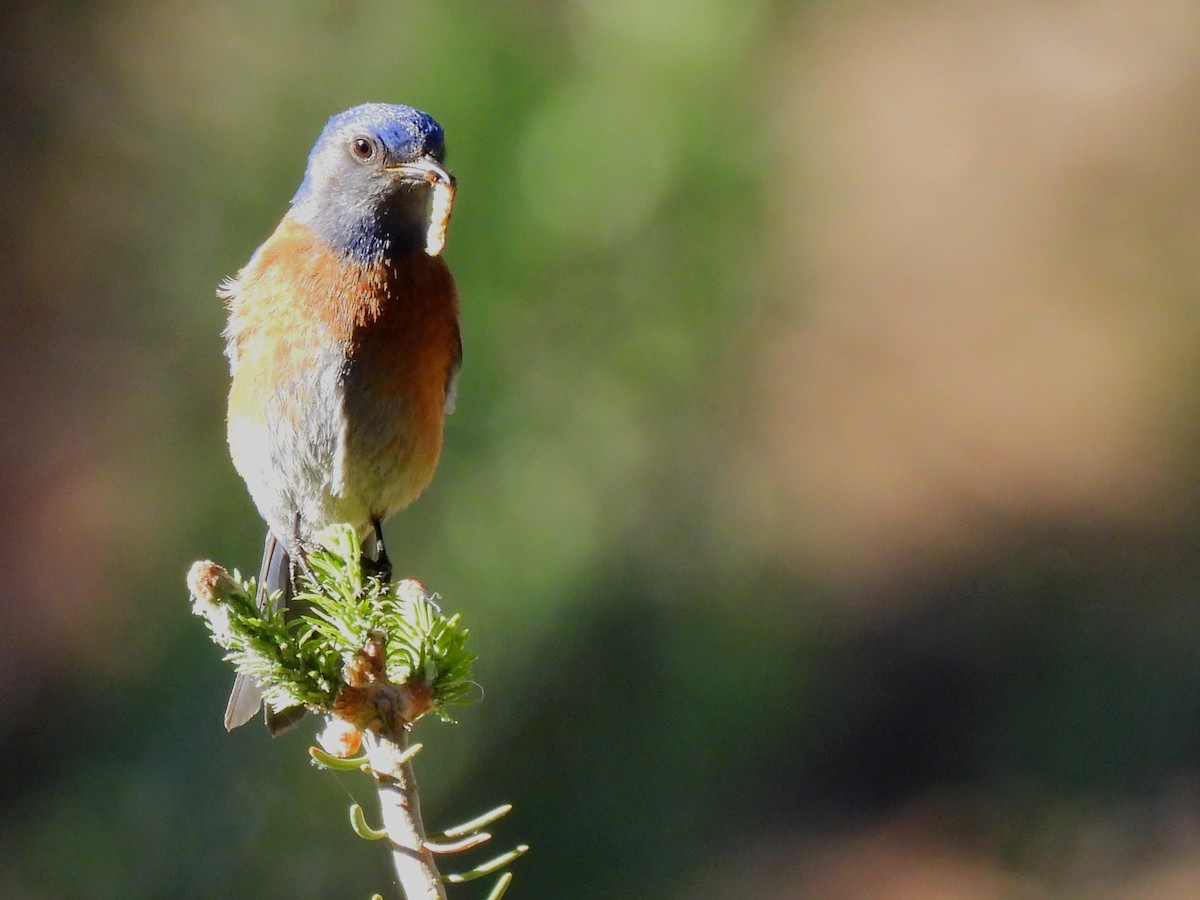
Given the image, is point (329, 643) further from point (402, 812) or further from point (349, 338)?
point (349, 338)

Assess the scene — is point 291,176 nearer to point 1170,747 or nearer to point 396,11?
point 396,11

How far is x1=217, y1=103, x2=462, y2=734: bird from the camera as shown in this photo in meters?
2.99

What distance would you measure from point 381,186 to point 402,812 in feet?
6.07

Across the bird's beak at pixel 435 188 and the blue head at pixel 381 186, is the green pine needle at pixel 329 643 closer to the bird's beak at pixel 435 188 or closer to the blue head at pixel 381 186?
the bird's beak at pixel 435 188

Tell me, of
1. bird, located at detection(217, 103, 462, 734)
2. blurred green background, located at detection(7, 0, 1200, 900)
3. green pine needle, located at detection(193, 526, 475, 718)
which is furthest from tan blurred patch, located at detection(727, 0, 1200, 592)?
green pine needle, located at detection(193, 526, 475, 718)

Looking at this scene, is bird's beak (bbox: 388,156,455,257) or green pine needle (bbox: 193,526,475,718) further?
bird's beak (bbox: 388,156,455,257)

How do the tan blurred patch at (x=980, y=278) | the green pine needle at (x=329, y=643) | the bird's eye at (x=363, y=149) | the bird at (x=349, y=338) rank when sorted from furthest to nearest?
the tan blurred patch at (x=980, y=278) → the bird's eye at (x=363, y=149) → the bird at (x=349, y=338) → the green pine needle at (x=329, y=643)

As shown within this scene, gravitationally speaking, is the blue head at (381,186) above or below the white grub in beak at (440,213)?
above

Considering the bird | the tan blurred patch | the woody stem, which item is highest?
the tan blurred patch

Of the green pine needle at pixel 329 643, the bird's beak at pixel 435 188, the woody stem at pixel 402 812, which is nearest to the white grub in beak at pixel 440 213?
the bird's beak at pixel 435 188

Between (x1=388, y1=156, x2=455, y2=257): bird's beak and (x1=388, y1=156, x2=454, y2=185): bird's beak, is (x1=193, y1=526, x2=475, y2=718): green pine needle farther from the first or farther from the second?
(x1=388, y1=156, x2=454, y2=185): bird's beak

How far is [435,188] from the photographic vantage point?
3.02 m

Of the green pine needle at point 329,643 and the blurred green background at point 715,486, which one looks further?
the blurred green background at point 715,486

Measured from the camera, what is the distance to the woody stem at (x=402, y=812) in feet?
4.80
